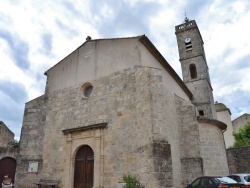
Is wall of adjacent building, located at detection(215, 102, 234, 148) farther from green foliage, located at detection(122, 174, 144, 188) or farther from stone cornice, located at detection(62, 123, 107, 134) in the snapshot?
green foliage, located at detection(122, 174, 144, 188)

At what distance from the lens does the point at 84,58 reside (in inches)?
440

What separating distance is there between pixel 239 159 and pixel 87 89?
12.8 m

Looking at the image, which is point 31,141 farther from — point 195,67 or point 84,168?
point 195,67

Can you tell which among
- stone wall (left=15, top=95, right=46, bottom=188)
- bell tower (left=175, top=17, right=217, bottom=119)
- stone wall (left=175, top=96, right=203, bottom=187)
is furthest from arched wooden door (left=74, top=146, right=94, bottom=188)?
bell tower (left=175, top=17, right=217, bottom=119)

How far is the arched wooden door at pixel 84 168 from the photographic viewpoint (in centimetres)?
919

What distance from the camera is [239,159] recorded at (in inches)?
645

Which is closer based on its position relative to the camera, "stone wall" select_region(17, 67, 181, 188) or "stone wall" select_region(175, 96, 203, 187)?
"stone wall" select_region(17, 67, 181, 188)

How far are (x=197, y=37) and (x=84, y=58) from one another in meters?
14.8

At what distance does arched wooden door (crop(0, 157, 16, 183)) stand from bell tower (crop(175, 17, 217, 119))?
14.6 m

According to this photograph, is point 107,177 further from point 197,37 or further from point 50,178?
point 197,37

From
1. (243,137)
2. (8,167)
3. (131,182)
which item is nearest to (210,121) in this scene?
(131,182)

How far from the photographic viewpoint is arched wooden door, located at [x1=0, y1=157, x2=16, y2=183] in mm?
11258

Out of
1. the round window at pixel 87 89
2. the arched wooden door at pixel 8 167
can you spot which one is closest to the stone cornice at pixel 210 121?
the round window at pixel 87 89

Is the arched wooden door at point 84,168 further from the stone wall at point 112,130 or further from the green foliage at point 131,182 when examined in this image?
the green foliage at point 131,182
